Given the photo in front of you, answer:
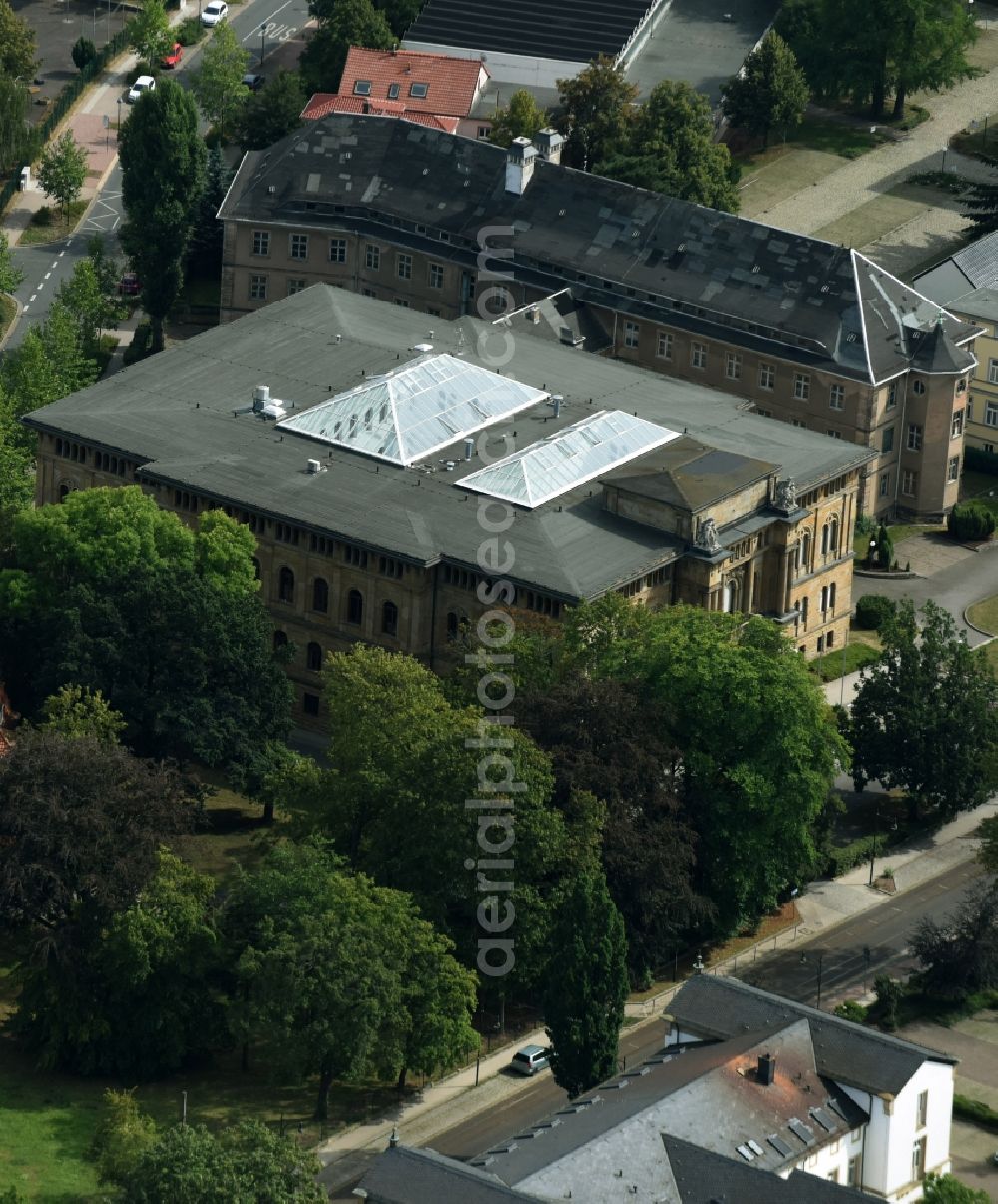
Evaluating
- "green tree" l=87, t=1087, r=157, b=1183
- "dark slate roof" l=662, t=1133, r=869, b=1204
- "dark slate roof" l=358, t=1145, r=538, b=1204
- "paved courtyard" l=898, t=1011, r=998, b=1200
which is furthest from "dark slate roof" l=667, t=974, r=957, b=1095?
"green tree" l=87, t=1087, r=157, b=1183

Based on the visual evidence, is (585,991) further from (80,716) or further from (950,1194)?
(80,716)

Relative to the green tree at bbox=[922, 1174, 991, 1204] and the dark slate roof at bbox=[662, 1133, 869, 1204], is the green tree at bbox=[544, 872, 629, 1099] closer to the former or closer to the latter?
the dark slate roof at bbox=[662, 1133, 869, 1204]

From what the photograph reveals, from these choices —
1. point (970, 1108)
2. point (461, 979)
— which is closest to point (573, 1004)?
point (461, 979)

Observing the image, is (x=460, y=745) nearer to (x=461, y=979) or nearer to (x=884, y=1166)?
(x=461, y=979)

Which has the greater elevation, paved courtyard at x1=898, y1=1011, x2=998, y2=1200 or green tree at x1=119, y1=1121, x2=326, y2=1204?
green tree at x1=119, y1=1121, x2=326, y2=1204

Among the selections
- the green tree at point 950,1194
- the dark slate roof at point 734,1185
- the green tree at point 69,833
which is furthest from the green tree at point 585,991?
the green tree at point 69,833

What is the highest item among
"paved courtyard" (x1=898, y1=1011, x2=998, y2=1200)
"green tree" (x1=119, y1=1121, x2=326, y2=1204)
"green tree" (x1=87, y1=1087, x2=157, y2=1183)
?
"green tree" (x1=119, y1=1121, x2=326, y2=1204)
